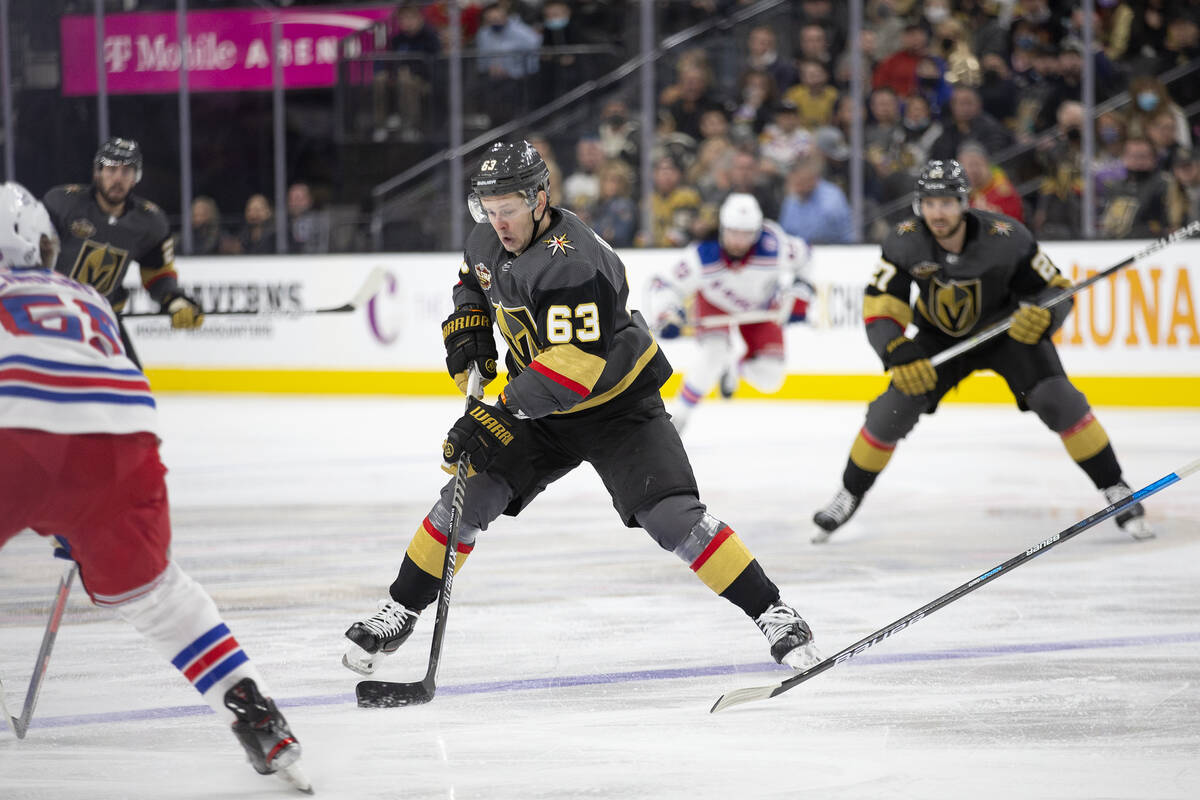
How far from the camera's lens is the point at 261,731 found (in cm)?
220

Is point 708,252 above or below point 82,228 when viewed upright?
below

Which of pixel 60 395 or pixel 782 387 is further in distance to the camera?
pixel 782 387

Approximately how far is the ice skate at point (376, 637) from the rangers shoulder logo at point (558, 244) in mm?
787

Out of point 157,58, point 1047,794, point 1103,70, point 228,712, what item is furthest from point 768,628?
point 157,58

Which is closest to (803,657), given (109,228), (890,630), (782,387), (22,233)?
(890,630)

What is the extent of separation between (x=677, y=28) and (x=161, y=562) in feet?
24.4

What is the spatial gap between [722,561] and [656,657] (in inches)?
15.6

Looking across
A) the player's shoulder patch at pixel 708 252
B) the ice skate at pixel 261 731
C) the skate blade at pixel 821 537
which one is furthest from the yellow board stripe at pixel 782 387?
the ice skate at pixel 261 731

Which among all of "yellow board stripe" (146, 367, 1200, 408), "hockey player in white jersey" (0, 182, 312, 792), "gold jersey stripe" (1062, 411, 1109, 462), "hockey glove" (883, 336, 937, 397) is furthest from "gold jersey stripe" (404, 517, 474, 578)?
"yellow board stripe" (146, 367, 1200, 408)

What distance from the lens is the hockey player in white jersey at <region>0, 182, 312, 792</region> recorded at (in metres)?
2.09

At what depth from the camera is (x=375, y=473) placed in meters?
6.03

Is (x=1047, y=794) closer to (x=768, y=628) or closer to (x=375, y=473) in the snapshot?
(x=768, y=628)

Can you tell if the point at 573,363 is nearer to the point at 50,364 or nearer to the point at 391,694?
the point at 391,694

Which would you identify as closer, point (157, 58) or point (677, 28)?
point (677, 28)
